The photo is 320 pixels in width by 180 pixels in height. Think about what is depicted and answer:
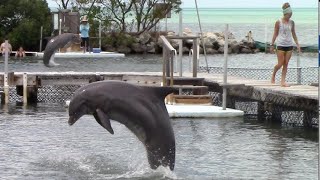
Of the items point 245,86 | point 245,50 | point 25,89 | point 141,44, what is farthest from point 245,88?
point 245,50

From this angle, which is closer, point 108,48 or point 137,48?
point 108,48

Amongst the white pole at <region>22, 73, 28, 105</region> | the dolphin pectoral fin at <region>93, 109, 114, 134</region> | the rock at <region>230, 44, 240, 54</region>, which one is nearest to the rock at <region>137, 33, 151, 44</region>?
the rock at <region>230, 44, 240, 54</region>

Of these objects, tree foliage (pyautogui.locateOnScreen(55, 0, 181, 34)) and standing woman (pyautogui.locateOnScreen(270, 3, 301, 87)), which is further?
tree foliage (pyautogui.locateOnScreen(55, 0, 181, 34))

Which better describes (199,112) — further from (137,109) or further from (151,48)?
(151,48)

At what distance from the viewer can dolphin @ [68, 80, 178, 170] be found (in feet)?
42.0

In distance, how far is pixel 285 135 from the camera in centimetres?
1856

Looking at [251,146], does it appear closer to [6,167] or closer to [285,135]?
[285,135]

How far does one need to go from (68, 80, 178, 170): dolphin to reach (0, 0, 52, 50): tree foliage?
159 feet

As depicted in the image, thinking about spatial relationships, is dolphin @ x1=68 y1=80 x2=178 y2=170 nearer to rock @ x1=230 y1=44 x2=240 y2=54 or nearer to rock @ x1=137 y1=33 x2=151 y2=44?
rock @ x1=137 y1=33 x2=151 y2=44

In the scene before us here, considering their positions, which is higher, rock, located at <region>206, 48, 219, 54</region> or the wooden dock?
the wooden dock

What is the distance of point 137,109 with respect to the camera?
12.8 m

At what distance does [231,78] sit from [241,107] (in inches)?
61.3

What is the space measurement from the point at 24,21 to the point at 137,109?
163 ft

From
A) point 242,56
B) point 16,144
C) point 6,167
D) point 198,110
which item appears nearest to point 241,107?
point 198,110
